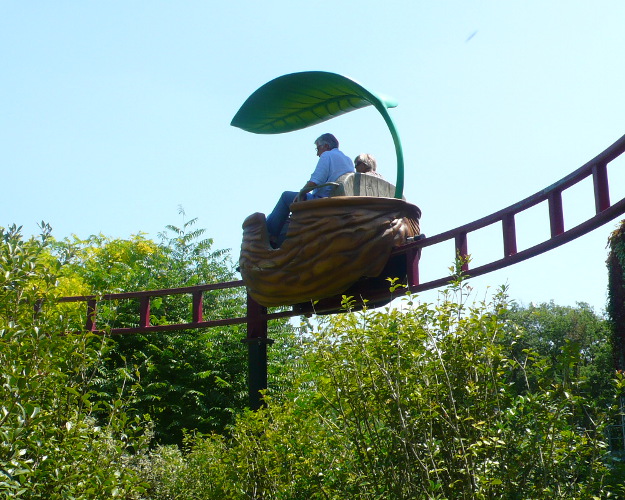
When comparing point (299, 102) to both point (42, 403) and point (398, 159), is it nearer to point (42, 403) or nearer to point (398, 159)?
point (398, 159)

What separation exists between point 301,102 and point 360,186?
102 centimetres

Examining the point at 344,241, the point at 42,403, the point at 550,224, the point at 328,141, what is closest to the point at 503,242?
the point at 550,224

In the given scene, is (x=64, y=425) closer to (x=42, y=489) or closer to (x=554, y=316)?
(x=42, y=489)

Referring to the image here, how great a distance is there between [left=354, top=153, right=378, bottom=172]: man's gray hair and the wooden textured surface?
479 mm

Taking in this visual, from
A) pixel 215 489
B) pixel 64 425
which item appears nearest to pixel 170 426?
pixel 215 489

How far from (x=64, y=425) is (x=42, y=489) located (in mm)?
451

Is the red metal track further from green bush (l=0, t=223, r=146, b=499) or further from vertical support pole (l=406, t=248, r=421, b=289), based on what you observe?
green bush (l=0, t=223, r=146, b=499)

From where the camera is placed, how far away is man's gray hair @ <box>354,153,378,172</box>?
5.32 meters

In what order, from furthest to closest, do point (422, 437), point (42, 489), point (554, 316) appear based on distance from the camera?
point (554, 316) < point (422, 437) < point (42, 489)

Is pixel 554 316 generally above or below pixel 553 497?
above

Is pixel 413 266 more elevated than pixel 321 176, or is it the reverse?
pixel 321 176

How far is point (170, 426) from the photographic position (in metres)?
12.4

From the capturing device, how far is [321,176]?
5.23 metres

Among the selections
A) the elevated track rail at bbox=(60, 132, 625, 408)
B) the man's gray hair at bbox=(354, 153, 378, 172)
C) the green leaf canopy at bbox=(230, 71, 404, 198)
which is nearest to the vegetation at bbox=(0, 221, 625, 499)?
the elevated track rail at bbox=(60, 132, 625, 408)
